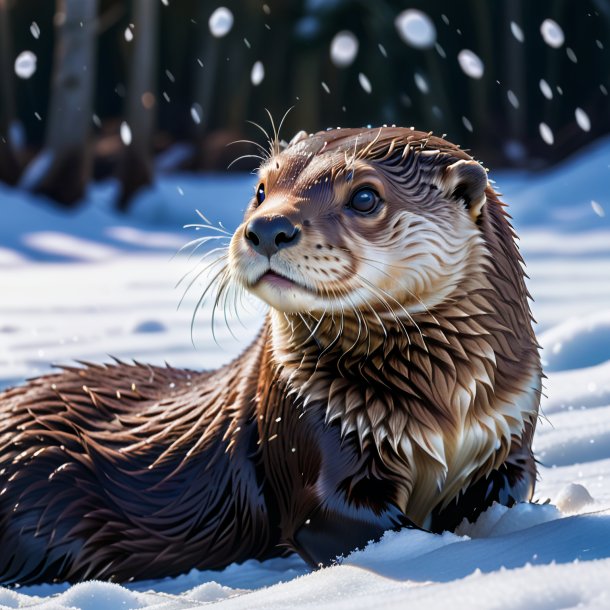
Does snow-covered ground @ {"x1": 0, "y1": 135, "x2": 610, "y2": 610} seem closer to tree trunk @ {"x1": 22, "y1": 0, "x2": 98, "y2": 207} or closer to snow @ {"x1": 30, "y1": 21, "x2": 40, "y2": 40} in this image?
tree trunk @ {"x1": 22, "y1": 0, "x2": 98, "y2": 207}

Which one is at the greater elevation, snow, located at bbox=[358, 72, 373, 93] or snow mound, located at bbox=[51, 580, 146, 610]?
snow mound, located at bbox=[51, 580, 146, 610]

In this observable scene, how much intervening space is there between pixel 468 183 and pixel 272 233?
0.54 metres

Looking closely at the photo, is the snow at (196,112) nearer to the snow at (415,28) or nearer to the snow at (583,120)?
the snow at (415,28)

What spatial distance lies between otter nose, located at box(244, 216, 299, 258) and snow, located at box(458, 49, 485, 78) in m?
12.5

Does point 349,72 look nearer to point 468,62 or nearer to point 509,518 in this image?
point 468,62

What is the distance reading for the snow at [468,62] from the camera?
14.7m

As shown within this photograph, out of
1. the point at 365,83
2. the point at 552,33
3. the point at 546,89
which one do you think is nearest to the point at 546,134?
the point at 546,89

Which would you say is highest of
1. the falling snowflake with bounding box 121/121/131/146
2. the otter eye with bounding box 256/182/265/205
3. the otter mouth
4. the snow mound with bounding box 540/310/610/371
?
the otter eye with bounding box 256/182/265/205

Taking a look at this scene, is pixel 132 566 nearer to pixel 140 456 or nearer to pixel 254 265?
pixel 140 456

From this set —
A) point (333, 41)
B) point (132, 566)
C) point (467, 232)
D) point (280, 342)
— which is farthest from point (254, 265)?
point (333, 41)

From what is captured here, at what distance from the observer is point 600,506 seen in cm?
271

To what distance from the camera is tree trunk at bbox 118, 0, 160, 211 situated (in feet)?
38.2

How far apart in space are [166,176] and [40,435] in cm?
1190

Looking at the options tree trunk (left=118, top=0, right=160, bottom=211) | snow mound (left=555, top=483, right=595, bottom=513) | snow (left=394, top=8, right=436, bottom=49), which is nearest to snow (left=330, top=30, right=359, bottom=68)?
snow (left=394, top=8, right=436, bottom=49)
